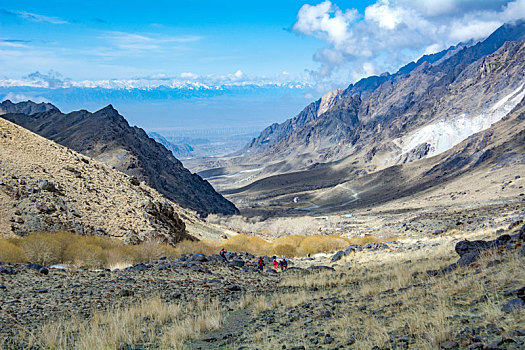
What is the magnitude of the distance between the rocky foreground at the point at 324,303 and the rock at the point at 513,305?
0.7 inches

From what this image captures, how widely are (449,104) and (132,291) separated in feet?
682

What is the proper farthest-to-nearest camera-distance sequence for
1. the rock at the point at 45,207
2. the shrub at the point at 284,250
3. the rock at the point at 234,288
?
the shrub at the point at 284,250, the rock at the point at 45,207, the rock at the point at 234,288

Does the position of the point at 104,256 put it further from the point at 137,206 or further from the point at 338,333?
the point at 338,333

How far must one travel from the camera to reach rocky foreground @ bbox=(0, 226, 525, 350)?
259 inches

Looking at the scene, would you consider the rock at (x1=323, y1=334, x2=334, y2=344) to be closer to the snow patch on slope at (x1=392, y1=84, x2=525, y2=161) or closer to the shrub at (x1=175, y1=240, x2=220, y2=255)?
the shrub at (x1=175, y1=240, x2=220, y2=255)

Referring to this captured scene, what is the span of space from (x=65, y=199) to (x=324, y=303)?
2051 cm

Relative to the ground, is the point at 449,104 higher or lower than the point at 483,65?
lower

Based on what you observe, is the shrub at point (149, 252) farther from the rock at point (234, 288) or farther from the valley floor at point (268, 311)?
the rock at point (234, 288)

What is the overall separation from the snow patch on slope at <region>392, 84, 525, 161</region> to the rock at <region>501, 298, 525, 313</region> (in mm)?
173408

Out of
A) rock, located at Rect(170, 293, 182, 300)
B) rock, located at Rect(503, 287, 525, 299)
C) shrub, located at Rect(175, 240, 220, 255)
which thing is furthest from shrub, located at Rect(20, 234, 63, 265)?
rock, located at Rect(503, 287, 525, 299)

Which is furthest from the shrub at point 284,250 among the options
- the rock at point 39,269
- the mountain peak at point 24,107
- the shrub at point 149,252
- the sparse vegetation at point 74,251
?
the mountain peak at point 24,107

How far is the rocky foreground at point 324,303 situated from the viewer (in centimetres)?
657

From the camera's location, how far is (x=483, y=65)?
19088cm

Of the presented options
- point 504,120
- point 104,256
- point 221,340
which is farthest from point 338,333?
point 504,120
